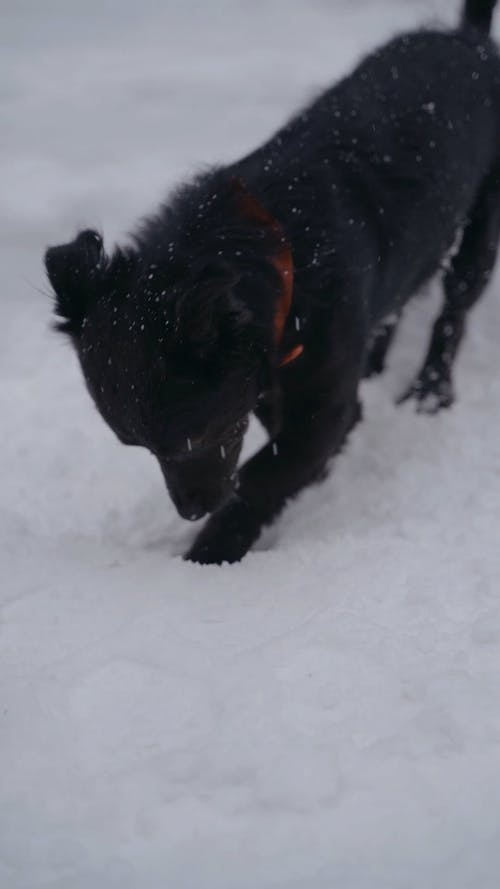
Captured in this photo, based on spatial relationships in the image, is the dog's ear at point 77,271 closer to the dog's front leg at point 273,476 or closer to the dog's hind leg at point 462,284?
the dog's front leg at point 273,476

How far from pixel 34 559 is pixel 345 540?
118 cm

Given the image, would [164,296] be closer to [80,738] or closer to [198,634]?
[198,634]

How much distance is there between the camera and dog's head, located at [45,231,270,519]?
252cm

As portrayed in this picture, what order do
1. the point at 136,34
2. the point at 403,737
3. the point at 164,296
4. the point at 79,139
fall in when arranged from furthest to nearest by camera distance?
1. the point at 136,34
2. the point at 79,139
3. the point at 164,296
4. the point at 403,737

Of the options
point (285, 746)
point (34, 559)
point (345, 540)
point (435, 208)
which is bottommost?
point (34, 559)

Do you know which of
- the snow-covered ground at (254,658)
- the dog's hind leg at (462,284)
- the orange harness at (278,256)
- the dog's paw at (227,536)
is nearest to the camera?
the snow-covered ground at (254,658)

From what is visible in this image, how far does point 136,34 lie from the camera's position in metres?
7.25

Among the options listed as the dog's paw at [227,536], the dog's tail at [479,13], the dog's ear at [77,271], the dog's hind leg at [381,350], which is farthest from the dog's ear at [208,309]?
the dog's tail at [479,13]

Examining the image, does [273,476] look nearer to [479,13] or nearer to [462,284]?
[462,284]

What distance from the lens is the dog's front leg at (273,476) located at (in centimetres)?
337

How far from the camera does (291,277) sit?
2801 millimetres

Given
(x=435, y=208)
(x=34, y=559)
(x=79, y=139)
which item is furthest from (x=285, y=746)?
(x=79, y=139)

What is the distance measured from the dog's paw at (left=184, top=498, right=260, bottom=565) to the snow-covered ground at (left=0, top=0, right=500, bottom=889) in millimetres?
87

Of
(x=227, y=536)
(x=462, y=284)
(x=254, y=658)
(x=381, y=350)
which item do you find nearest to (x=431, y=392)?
(x=381, y=350)
